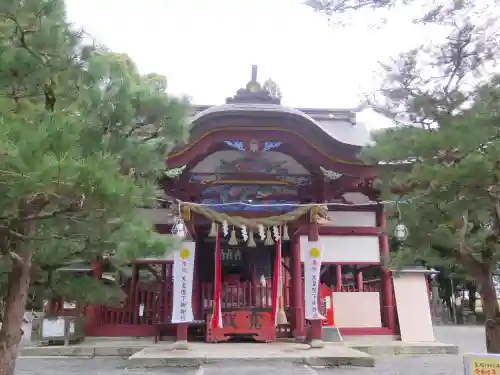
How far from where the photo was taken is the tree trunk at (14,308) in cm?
402

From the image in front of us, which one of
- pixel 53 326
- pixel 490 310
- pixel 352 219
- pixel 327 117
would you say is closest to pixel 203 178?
pixel 352 219

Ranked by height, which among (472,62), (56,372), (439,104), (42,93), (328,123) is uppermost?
(328,123)

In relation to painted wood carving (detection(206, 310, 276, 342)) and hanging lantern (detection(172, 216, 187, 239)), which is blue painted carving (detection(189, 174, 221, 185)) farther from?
painted wood carving (detection(206, 310, 276, 342))

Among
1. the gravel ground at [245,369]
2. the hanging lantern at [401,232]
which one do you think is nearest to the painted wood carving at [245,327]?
the gravel ground at [245,369]

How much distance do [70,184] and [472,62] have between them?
4.32m

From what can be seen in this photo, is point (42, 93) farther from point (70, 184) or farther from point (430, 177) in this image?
point (430, 177)

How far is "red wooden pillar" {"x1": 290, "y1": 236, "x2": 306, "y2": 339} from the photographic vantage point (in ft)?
34.1

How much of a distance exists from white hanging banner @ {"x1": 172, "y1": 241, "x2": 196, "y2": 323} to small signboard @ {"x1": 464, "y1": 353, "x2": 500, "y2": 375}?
5.51 m

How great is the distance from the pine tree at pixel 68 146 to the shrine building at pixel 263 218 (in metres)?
4.39

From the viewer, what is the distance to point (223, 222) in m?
9.15

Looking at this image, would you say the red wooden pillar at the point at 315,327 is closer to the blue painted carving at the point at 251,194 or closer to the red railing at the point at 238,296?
the blue painted carving at the point at 251,194

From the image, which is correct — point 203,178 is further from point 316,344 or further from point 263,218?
point 316,344

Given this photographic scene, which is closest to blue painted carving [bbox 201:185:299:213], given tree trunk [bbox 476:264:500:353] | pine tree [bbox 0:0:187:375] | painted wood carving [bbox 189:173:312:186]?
painted wood carving [bbox 189:173:312:186]

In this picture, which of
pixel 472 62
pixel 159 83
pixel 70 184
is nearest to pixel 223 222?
Result: pixel 159 83
